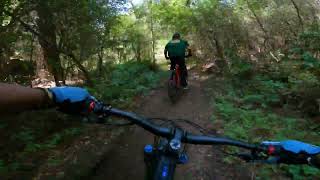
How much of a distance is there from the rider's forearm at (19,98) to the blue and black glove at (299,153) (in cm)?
145

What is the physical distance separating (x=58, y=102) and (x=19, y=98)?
24cm

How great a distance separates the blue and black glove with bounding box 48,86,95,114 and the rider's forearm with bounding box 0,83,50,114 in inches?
2.1

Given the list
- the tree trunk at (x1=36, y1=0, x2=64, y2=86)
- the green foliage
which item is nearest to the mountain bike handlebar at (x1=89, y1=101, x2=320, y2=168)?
the tree trunk at (x1=36, y1=0, x2=64, y2=86)

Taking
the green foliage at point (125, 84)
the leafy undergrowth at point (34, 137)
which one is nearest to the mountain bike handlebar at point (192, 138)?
the leafy undergrowth at point (34, 137)

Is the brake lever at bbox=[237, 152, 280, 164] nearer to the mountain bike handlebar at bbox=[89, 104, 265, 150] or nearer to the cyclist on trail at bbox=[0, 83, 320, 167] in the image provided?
the cyclist on trail at bbox=[0, 83, 320, 167]

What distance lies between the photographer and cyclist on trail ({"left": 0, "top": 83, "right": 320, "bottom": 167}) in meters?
2.01

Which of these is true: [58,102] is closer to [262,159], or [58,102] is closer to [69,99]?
[69,99]

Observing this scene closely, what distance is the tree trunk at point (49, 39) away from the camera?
33.7ft

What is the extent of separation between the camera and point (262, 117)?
32.6 ft

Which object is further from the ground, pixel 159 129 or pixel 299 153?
pixel 159 129

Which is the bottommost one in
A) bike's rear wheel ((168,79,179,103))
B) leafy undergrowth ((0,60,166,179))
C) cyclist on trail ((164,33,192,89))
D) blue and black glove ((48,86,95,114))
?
leafy undergrowth ((0,60,166,179))

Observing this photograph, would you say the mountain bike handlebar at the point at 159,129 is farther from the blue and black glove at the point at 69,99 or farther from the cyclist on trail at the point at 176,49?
the cyclist on trail at the point at 176,49

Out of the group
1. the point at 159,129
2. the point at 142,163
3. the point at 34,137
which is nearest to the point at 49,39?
the point at 34,137

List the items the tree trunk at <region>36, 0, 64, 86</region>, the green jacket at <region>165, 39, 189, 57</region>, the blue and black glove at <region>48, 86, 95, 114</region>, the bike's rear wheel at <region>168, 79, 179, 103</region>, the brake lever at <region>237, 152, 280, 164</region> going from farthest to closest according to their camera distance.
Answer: the green jacket at <region>165, 39, 189, 57</region>
the bike's rear wheel at <region>168, 79, 179, 103</region>
the tree trunk at <region>36, 0, 64, 86</region>
the brake lever at <region>237, 152, 280, 164</region>
the blue and black glove at <region>48, 86, 95, 114</region>
